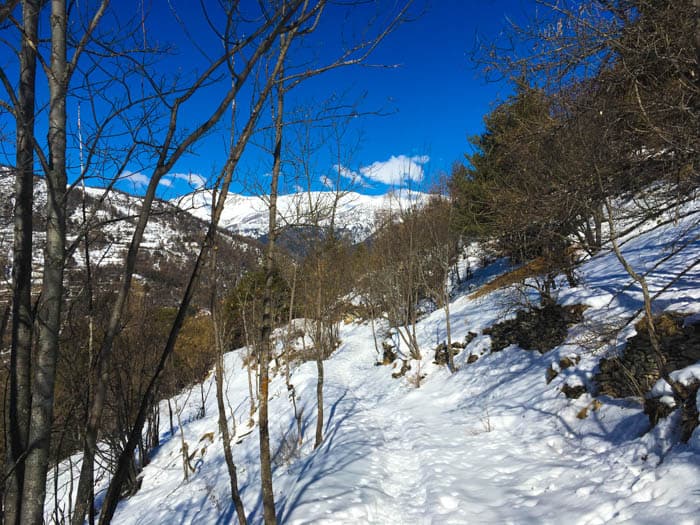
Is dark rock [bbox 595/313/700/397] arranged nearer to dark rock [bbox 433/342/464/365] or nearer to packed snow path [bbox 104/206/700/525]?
packed snow path [bbox 104/206/700/525]

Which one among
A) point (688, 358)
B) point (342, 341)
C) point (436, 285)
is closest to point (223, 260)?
point (688, 358)

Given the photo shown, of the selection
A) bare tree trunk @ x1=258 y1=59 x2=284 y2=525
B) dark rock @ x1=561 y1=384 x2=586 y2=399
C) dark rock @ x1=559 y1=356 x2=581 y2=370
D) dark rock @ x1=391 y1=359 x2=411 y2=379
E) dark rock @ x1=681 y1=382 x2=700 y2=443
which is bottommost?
dark rock @ x1=391 y1=359 x2=411 y2=379

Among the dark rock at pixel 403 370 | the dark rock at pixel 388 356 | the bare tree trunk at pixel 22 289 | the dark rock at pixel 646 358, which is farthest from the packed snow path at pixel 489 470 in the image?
the dark rock at pixel 388 356

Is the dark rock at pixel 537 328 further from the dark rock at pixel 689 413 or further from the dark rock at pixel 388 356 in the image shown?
the dark rock at pixel 388 356

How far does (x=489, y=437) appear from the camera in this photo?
22.2 feet

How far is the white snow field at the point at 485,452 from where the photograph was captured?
4168 millimetres

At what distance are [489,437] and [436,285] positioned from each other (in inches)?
500

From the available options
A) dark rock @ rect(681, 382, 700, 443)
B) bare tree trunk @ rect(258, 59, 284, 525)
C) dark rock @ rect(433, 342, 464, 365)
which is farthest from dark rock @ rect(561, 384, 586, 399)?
dark rock @ rect(433, 342, 464, 365)

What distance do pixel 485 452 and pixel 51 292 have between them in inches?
262

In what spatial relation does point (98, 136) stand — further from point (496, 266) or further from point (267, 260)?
point (496, 266)

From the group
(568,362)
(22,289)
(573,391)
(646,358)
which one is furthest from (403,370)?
(22,289)

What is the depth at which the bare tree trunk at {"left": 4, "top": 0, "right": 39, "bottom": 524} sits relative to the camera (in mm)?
1626

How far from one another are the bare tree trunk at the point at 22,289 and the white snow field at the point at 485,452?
3783 mm

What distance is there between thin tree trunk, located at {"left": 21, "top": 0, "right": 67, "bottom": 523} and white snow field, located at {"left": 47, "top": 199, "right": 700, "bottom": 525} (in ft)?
12.5
